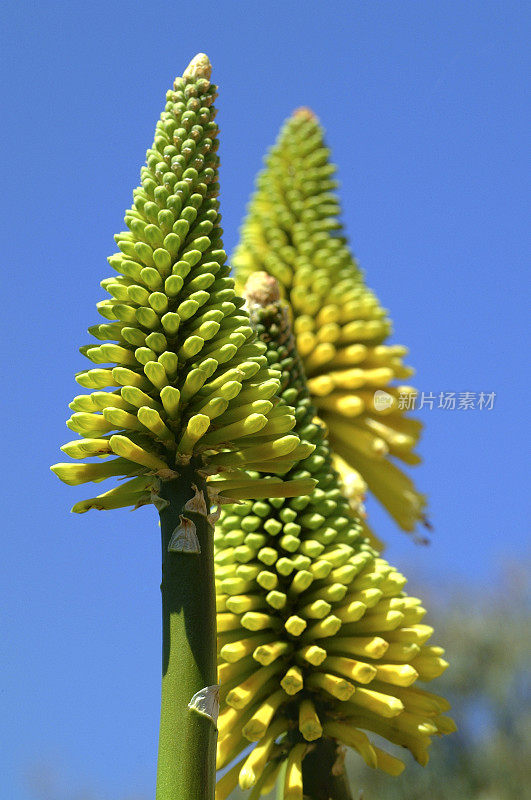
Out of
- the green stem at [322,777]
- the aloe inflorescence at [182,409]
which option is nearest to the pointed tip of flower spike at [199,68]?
the aloe inflorescence at [182,409]

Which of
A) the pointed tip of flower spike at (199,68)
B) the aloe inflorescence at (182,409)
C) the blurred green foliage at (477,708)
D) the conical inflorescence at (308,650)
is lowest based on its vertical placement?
the blurred green foliage at (477,708)

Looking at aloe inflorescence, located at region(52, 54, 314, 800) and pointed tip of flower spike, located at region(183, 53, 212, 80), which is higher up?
pointed tip of flower spike, located at region(183, 53, 212, 80)

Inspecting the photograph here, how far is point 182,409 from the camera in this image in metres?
3.52

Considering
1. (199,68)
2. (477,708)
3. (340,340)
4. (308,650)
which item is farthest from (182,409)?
(477,708)

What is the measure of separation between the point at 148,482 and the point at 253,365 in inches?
23.0

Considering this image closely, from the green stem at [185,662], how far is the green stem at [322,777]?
101 centimetres

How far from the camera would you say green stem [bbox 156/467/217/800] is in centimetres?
299

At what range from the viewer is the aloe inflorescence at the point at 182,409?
10.2ft

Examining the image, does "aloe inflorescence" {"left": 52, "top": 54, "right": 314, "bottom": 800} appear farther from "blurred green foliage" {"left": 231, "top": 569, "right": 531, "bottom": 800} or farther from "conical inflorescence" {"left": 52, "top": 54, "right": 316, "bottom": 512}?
"blurred green foliage" {"left": 231, "top": 569, "right": 531, "bottom": 800}

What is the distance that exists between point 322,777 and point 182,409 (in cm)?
172

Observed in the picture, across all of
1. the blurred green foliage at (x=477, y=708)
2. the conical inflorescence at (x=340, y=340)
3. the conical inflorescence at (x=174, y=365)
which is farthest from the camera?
the blurred green foliage at (x=477, y=708)

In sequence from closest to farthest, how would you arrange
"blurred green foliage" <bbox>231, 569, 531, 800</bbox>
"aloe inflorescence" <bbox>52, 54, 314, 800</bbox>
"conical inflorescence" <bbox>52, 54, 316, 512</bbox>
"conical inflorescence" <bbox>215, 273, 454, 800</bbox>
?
1. "aloe inflorescence" <bbox>52, 54, 314, 800</bbox>
2. "conical inflorescence" <bbox>52, 54, 316, 512</bbox>
3. "conical inflorescence" <bbox>215, 273, 454, 800</bbox>
4. "blurred green foliage" <bbox>231, 569, 531, 800</bbox>

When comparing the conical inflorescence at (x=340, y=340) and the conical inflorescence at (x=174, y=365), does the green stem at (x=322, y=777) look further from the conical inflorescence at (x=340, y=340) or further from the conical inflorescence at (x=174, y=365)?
the conical inflorescence at (x=340, y=340)

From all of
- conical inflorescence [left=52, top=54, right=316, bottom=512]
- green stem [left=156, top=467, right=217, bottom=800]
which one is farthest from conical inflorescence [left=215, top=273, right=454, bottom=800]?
green stem [left=156, top=467, right=217, bottom=800]
